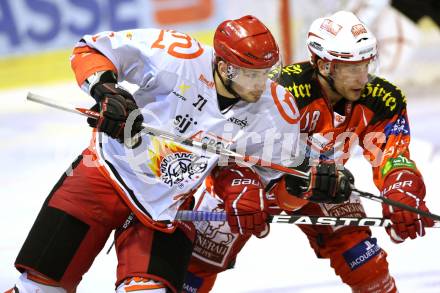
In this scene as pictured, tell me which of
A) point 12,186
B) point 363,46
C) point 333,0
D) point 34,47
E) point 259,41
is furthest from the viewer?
point 34,47

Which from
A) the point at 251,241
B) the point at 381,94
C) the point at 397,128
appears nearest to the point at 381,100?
the point at 381,94

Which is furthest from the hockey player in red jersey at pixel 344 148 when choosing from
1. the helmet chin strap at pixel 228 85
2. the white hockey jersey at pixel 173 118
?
the helmet chin strap at pixel 228 85

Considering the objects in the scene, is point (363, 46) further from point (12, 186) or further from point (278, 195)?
point (12, 186)

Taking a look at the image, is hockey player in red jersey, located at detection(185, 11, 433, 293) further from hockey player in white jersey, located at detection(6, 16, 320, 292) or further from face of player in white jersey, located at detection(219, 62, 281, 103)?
face of player in white jersey, located at detection(219, 62, 281, 103)

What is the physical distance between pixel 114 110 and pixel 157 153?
0.36 meters

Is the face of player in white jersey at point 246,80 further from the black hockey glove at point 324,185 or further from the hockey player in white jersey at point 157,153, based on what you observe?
the black hockey glove at point 324,185

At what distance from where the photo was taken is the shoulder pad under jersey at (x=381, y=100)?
3.90m

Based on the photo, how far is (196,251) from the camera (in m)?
4.01

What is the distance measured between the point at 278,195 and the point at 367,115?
50cm

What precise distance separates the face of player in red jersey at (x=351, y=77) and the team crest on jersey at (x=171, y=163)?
69 cm

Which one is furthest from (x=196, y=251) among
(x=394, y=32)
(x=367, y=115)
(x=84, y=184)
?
(x=394, y=32)

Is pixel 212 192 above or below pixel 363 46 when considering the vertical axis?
below

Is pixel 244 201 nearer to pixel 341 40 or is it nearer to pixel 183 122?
pixel 183 122

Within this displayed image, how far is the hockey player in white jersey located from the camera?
3.47 metres
